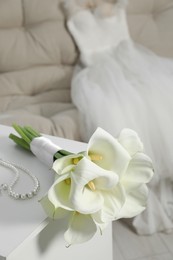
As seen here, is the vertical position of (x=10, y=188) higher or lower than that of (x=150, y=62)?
higher

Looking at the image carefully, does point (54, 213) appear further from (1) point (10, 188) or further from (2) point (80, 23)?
(2) point (80, 23)

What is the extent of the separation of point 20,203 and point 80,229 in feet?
0.46

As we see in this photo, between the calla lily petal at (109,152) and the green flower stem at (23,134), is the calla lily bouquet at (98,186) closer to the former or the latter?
the calla lily petal at (109,152)

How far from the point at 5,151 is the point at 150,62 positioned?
1.04 metres

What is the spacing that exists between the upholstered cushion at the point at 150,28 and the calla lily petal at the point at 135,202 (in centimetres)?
134

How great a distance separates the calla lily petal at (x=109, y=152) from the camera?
699 millimetres

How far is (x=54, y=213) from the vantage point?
0.67 metres

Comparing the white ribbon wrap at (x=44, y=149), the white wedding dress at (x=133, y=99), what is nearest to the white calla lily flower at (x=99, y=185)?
the white ribbon wrap at (x=44, y=149)

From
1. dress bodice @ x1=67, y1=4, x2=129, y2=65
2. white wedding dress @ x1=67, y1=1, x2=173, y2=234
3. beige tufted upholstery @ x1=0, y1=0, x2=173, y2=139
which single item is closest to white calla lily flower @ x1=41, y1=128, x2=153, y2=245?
white wedding dress @ x1=67, y1=1, x2=173, y2=234

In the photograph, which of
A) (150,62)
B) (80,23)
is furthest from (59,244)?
(80,23)

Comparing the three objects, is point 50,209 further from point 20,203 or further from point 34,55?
point 34,55

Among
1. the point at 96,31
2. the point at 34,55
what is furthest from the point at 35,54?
the point at 96,31

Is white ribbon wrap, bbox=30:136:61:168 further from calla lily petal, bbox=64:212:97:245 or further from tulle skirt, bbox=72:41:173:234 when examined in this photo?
tulle skirt, bbox=72:41:173:234

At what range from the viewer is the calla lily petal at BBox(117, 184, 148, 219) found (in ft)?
2.31
